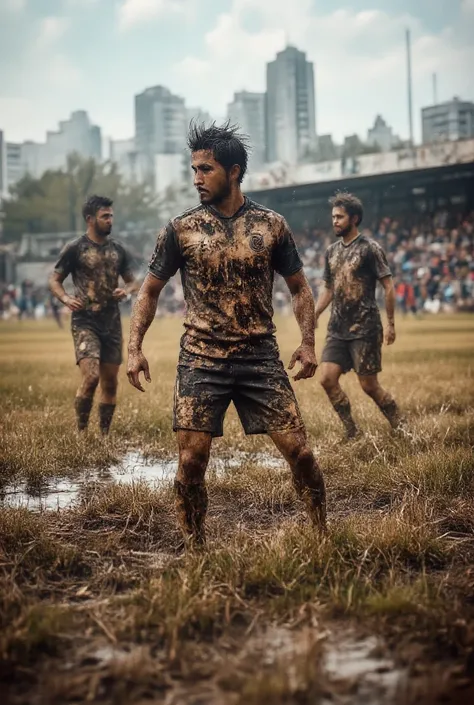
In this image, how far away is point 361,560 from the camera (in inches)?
161

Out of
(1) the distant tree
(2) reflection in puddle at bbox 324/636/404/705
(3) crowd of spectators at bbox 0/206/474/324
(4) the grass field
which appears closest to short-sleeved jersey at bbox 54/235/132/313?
(4) the grass field

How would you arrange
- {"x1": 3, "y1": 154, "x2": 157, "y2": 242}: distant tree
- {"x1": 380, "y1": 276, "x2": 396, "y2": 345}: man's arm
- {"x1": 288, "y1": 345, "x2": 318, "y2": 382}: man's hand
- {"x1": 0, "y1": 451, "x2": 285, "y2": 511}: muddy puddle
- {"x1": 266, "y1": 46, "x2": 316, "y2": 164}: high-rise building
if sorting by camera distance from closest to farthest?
{"x1": 288, "y1": 345, "x2": 318, "y2": 382}: man's hand, {"x1": 0, "y1": 451, "x2": 285, "y2": 511}: muddy puddle, {"x1": 380, "y1": 276, "x2": 396, "y2": 345}: man's arm, {"x1": 3, "y1": 154, "x2": 157, "y2": 242}: distant tree, {"x1": 266, "y1": 46, "x2": 316, "y2": 164}: high-rise building

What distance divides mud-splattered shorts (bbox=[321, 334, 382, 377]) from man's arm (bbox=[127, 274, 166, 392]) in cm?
347

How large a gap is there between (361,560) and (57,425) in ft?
14.7

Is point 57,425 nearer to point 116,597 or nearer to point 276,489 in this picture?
point 276,489

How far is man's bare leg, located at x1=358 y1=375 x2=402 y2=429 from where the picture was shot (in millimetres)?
7766

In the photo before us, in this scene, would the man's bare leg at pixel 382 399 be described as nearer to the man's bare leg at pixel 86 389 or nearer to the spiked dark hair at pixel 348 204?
the spiked dark hair at pixel 348 204

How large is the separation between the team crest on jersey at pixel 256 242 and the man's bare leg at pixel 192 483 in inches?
35.3

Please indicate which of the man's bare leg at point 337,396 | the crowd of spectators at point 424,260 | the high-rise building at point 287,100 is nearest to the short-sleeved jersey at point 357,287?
the man's bare leg at point 337,396

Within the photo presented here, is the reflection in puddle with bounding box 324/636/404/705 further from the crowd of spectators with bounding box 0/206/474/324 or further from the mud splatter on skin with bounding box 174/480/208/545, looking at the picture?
the crowd of spectators with bounding box 0/206/474/324

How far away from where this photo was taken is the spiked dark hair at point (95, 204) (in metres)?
8.05

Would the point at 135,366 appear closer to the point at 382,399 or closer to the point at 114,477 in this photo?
the point at 114,477

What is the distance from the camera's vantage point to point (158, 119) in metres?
104

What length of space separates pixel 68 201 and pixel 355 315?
181 feet
